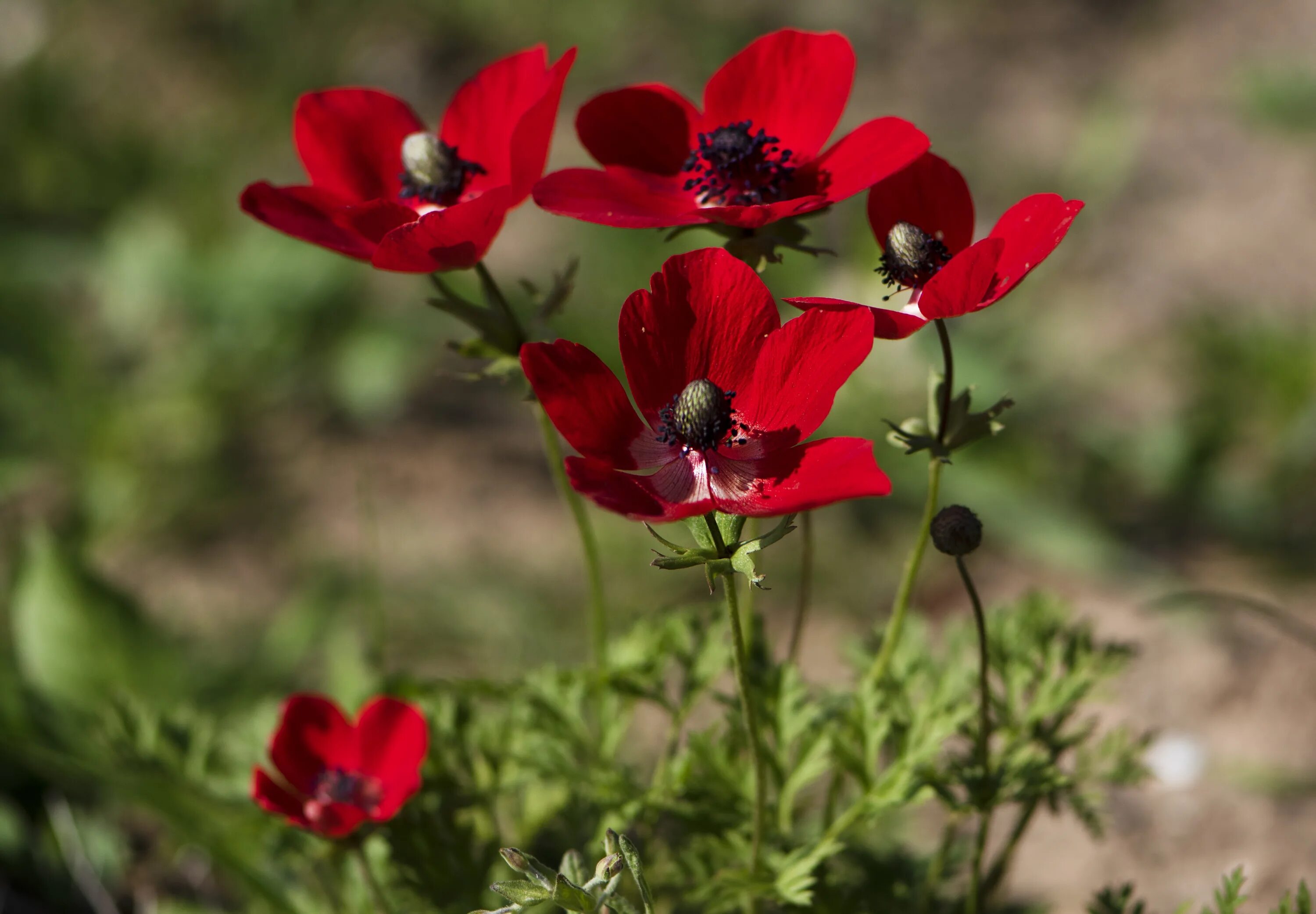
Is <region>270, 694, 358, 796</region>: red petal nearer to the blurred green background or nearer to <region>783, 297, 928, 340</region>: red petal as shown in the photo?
the blurred green background

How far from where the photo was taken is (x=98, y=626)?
87.7 inches

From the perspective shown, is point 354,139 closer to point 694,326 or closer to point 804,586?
point 694,326

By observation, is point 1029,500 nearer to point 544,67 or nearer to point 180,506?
point 544,67

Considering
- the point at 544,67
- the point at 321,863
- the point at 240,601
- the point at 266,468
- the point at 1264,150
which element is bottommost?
the point at 321,863

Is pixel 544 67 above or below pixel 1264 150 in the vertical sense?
below

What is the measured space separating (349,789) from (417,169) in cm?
78

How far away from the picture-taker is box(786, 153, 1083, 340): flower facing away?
1.10 metres

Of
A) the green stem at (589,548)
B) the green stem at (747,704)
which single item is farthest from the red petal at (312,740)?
the green stem at (747,704)

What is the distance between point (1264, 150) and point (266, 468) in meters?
3.02

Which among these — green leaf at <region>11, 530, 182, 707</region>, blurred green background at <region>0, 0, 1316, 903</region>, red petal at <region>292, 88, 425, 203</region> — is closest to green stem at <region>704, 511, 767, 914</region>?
red petal at <region>292, 88, 425, 203</region>

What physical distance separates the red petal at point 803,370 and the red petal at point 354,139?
0.57m

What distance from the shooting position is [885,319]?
1.16m

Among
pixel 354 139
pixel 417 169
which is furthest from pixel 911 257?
pixel 354 139

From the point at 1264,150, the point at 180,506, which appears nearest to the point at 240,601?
the point at 180,506
